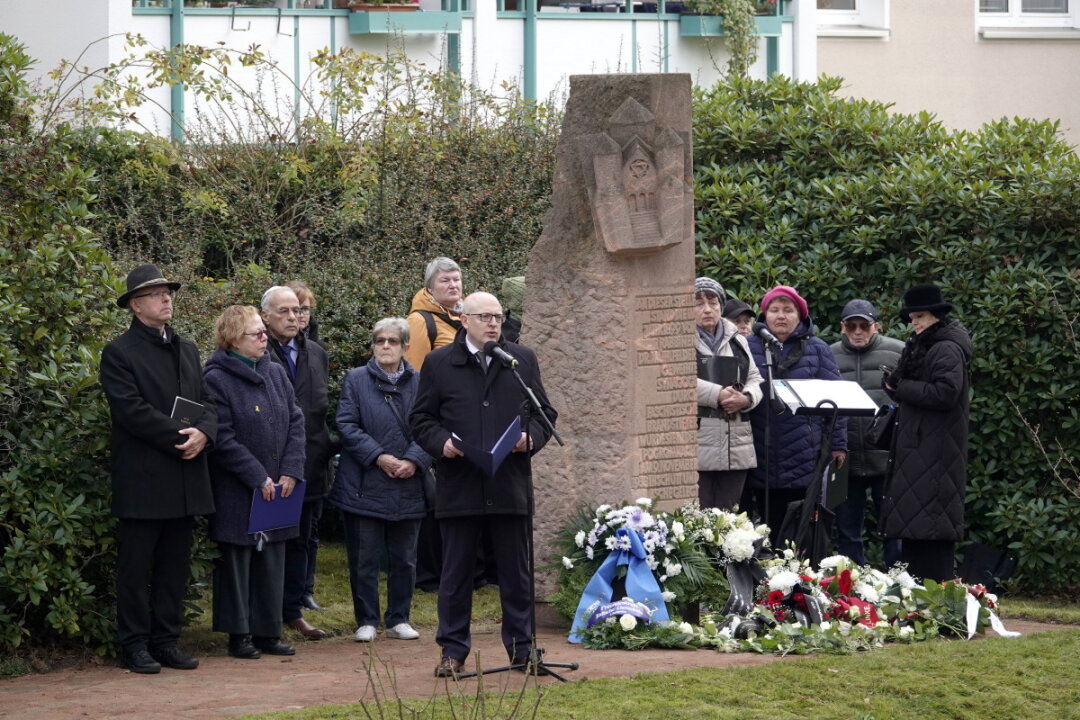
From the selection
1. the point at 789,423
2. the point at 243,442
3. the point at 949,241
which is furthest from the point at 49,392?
the point at 949,241

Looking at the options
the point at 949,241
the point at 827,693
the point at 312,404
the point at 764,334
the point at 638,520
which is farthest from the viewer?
the point at 949,241

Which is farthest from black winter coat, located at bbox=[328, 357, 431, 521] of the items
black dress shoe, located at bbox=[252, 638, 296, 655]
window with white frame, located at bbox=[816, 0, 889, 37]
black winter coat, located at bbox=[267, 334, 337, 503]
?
window with white frame, located at bbox=[816, 0, 889, 37]

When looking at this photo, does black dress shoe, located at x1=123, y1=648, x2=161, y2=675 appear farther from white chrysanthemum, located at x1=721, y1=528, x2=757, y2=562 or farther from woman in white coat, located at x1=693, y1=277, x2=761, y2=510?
woman in white coat, located at x1=693, y1=277, x2=761, y2=510

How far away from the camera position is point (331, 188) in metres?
14.6

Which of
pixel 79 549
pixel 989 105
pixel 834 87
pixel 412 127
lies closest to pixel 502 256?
pixel 412 127

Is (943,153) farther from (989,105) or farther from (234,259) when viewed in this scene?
(989,105)

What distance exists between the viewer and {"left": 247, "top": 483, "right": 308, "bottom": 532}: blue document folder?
8859 millimetres

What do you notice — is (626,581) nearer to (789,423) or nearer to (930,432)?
(789,423)

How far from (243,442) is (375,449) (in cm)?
88

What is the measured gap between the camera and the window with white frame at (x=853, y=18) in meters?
22.0

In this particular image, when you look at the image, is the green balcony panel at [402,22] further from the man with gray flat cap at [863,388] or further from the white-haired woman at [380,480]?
the white-haired woman at [380,480]

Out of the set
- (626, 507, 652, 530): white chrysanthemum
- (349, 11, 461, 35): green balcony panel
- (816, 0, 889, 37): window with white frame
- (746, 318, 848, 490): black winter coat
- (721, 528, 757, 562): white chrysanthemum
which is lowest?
(721, 528, 757, 562): white chrysanthemum

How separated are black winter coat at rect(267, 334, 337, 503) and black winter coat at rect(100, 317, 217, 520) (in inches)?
40.9

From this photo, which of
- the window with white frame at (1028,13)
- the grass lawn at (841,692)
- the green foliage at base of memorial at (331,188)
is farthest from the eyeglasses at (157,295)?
the window with white frame at (1028,13)
